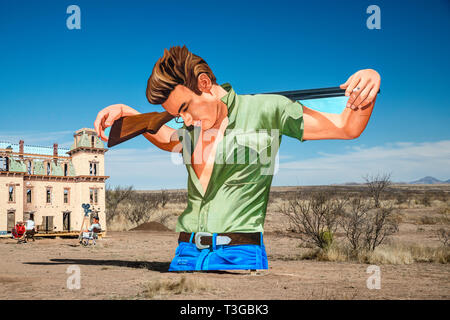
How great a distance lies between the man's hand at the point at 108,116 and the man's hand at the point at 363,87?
5.01m

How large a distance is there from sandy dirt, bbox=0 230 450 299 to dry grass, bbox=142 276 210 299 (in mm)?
24

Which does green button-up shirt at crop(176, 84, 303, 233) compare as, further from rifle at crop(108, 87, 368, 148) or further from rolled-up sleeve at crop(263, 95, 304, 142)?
rifle at crop(108, 87, 368, 148)

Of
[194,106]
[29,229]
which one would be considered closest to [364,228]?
[194,106]

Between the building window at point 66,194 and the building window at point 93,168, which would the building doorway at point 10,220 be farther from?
the building window at point 93,168

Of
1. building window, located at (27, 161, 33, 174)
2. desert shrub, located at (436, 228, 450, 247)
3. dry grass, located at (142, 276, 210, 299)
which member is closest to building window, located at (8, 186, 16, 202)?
building window, located at (27, 161, 33, 174)

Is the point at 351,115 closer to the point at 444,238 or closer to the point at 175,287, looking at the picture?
the point at 175,287

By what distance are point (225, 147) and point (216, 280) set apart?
276cm

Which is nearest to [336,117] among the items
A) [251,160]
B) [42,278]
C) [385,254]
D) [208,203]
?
[251,160]

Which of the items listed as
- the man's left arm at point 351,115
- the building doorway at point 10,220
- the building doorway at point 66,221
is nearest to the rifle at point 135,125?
the man's left arm at point 351,115

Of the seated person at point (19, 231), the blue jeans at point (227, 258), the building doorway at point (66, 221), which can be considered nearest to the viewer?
the blue jeans at point (227, 258)

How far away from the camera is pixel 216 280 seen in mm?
9531

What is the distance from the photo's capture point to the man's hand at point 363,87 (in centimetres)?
885

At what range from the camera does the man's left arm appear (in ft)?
29.1
